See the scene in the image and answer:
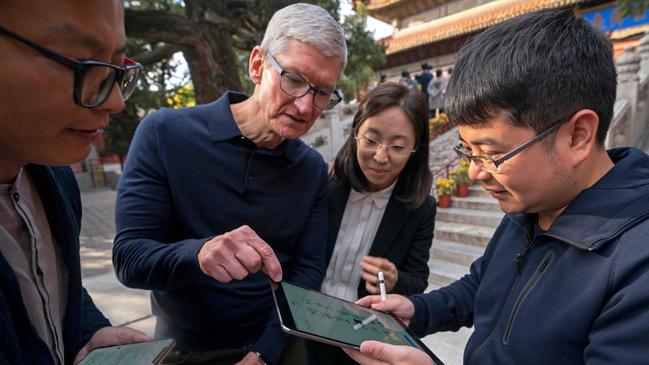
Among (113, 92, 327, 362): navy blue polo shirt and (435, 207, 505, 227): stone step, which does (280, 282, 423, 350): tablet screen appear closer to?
(113, 92, 327, 362): navy blue polo shirt

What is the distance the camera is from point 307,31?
4.09 feet

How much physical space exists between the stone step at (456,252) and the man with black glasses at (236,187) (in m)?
3.54

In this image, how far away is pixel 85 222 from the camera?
7566 millimetres

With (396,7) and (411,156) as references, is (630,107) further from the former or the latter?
(396,7)

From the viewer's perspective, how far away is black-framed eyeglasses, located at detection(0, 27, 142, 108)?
622mm

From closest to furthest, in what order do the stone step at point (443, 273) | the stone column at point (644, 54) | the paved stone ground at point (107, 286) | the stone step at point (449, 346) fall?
the stone step at point (449, 346) → the paved stone ground at point (107, 286) → the stone step at point (443, 273) → the stone column at point (644, 54)

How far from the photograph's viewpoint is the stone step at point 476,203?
5367 millimetres

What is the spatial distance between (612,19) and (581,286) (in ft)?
42.2

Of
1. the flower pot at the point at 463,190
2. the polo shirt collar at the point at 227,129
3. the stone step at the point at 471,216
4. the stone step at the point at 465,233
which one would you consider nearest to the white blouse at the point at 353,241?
the polo shirt collar at the point at 227,129

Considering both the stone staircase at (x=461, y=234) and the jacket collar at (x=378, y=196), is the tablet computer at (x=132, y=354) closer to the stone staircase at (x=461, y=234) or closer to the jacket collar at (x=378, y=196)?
the jacket collar at (x=378, y=196)

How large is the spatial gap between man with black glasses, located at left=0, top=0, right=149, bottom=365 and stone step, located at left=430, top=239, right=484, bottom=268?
4093 millimetres

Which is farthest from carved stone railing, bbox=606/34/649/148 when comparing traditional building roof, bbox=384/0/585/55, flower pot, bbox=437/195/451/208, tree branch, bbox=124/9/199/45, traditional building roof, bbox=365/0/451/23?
traditional building roof, bbox=365/0/451/23

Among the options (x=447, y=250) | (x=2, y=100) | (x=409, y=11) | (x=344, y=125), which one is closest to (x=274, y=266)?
(x=2, y=100)

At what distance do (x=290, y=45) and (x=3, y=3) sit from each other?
810mm
